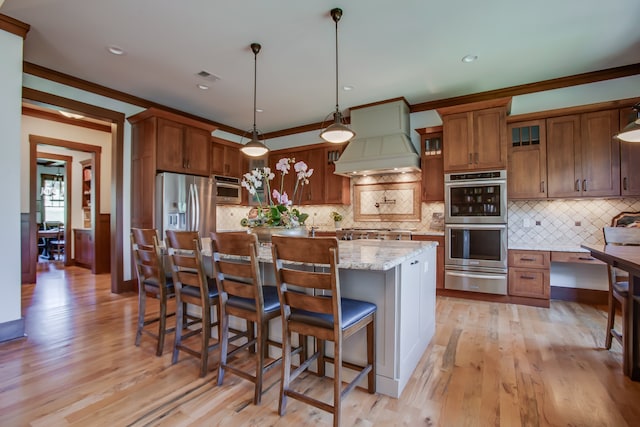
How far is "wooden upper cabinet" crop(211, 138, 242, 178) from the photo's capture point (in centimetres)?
560

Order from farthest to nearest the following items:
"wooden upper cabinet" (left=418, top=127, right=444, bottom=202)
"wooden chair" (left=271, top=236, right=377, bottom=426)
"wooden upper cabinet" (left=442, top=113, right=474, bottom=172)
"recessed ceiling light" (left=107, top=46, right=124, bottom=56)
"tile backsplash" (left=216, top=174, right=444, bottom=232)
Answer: "tile backsplash" (left=216, top=174, right=444, bottom=232) < "wooden upper cabinet" (left=418, top=127, right=444, bottom=202) < "wooden upper cabinet" (left=442, top=113, right=474, bottom=172) < "recessed ceiling light" (left=107, top=46, right=124, bottom=56) < "wooden chair" (left=271, top=236, right=377, bottom=426)

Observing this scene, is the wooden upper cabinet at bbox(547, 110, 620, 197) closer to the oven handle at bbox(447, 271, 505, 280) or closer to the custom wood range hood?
the oven handle at bbox(447, 271, 505, 280)

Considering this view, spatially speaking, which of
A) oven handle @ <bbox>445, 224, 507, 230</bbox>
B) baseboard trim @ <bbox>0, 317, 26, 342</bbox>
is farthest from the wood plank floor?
oven handle @ <bbox>445, 224, 507, 230</bbox>

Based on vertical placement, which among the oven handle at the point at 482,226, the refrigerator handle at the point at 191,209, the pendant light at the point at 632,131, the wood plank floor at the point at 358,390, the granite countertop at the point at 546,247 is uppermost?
the pendant light at the point at 632,131

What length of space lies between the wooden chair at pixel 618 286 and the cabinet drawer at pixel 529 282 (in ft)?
3.37

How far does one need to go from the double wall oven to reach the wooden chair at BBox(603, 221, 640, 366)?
113 centimetres

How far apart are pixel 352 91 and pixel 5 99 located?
3754 millimetres

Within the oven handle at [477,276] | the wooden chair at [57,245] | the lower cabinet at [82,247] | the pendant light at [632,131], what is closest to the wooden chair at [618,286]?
the pendant light at [632,131]

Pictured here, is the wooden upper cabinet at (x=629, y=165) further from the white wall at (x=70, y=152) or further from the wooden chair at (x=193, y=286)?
the white wall at (x=70, y=152)

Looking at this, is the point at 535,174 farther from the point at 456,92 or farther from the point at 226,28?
the point at 226,28

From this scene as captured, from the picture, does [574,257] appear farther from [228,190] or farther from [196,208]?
[228,190]

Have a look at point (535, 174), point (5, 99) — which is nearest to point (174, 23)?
point (5, 99)

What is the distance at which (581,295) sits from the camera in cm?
399

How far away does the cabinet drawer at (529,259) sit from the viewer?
147 inches
